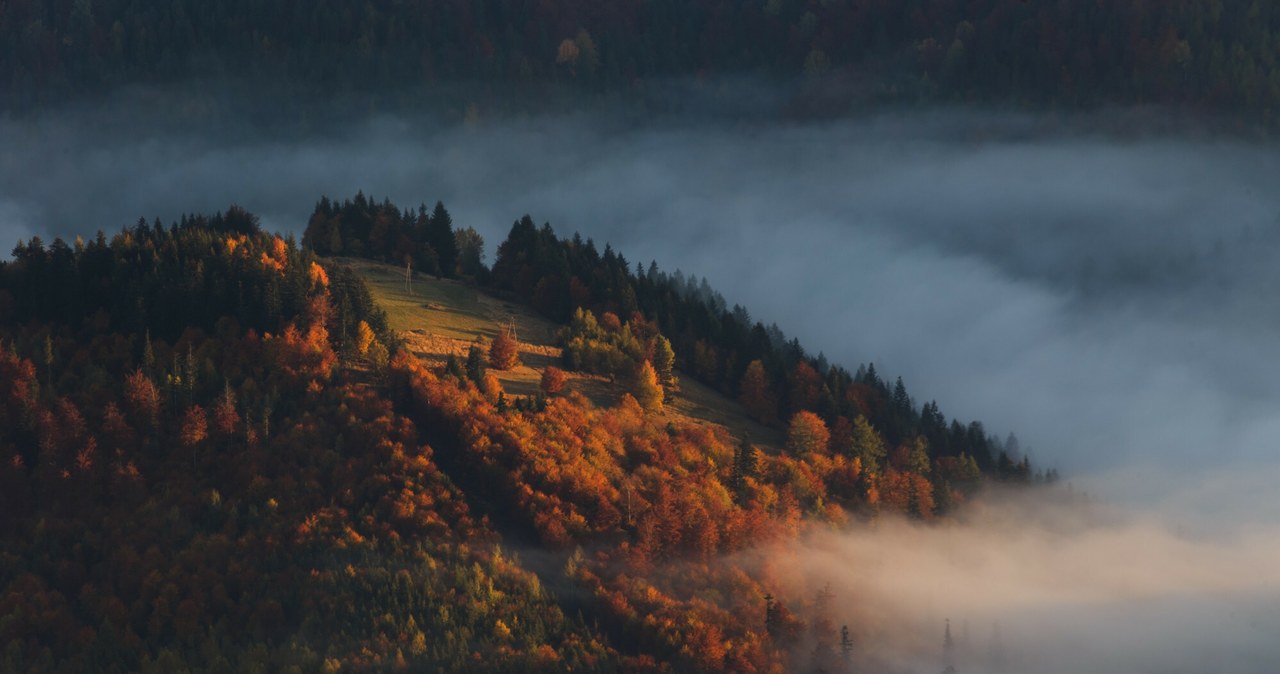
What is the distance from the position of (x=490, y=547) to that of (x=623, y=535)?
19333 mm

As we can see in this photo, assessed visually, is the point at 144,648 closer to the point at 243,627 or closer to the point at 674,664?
the point at 243,627

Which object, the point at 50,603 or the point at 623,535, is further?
the point at 623,535

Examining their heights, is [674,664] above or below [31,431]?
below

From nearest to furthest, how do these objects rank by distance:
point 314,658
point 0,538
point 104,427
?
1. point 314,658
2. point 0,538
3. point 104,427

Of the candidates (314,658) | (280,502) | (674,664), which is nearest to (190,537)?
(280,502)

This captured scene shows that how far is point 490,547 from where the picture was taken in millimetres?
Result: 185375

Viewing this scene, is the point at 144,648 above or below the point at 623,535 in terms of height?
below

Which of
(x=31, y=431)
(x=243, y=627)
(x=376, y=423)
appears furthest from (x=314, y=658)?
(x=31, y=431)

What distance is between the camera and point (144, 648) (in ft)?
555

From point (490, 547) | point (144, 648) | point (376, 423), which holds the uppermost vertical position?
point (376, 423)

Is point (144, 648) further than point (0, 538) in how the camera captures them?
No

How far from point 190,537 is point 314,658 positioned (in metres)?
26.0

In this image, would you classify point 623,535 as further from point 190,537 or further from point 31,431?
point 31,431

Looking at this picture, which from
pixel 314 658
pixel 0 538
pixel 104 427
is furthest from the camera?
pixel 104 427
